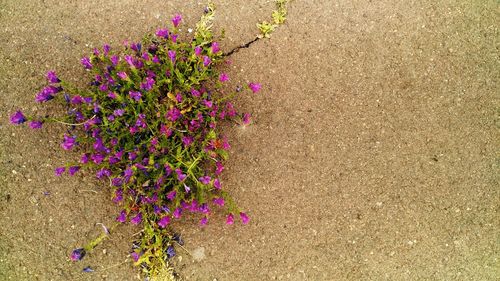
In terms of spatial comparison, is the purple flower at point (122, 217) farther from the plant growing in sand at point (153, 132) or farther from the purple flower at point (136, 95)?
the purple flower at point (136, 95)

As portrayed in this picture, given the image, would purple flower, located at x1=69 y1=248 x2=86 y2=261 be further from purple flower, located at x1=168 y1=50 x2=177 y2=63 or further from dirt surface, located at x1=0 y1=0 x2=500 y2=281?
purple flower, located at x1=168 y1=50 x2=177 y2=63

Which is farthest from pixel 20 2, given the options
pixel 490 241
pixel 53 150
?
pixel 490 241

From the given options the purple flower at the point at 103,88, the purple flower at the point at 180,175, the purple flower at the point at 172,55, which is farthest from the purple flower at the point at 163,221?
the purple flower at the point at 172,55

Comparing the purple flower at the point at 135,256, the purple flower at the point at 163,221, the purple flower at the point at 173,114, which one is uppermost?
the purple flower at the point at 173,114

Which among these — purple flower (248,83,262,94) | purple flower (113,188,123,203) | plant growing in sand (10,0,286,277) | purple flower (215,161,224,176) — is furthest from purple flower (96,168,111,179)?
purple flower (248,83,262,94)

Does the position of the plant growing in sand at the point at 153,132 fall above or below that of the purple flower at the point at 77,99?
below

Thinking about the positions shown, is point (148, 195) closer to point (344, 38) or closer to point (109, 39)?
point (109, 39)

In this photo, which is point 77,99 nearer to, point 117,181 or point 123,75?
point 123,75

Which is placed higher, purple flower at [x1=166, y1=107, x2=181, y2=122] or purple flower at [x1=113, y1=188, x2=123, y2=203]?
purple flower at [x1=166, y1=107, x2=181, y2=122]
